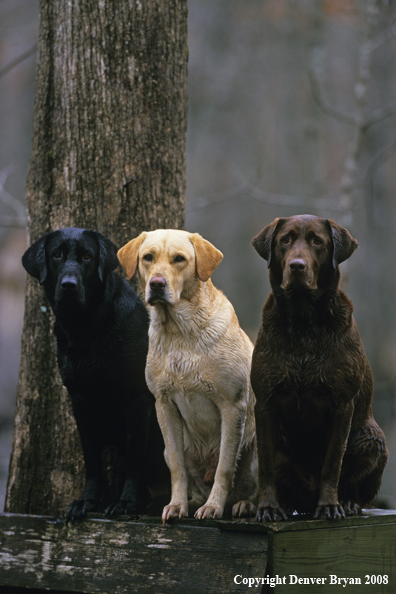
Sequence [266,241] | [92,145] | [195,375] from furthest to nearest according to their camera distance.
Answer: [92,145]
[195,375]
[266,241]

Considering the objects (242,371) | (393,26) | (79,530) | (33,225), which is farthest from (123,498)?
(393,26)

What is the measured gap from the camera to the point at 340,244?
292cm

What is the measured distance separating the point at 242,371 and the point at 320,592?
3.58ft

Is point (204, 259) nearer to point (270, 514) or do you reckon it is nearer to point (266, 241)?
point (266, 241)

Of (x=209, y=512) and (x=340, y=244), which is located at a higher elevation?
(x=340, y=244)

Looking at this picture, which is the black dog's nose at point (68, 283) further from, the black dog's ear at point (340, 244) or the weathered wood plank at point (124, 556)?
the black dog's ear at point (340, 244)

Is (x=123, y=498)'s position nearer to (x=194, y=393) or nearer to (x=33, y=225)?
(x=194, y=393)

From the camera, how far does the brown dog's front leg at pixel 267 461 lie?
279cm

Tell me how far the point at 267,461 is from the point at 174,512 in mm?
524

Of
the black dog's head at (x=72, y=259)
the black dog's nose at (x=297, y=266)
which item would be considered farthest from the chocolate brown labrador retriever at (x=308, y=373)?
the black dog's head at (x=72, y=259)

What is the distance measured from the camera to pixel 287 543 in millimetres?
2656

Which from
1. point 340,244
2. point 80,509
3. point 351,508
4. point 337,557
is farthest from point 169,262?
point 337,557

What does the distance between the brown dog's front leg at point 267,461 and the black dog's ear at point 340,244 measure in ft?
2.52

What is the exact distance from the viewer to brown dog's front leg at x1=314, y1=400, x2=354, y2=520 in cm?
284
